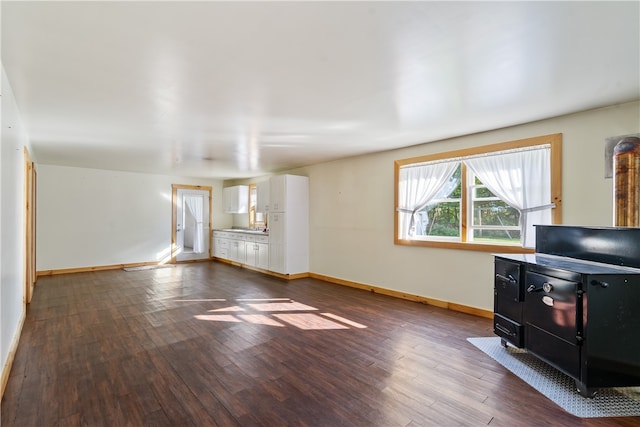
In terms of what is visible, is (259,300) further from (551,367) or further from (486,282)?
(551,367)

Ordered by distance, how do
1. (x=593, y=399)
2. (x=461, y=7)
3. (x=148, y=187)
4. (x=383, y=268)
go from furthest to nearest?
(x=148, y=187)
(x=383, y=268)
(x=593, y=399)
(x=461, y=7)

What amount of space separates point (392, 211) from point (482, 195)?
136cm

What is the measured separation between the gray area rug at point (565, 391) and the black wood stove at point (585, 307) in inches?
3.3

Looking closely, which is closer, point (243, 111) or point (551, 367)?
point (551, 367)

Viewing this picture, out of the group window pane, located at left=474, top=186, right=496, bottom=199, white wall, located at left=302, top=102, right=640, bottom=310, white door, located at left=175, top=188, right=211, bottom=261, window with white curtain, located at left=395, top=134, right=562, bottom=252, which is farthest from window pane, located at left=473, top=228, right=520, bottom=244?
white door, located at left=175, top=188, right=211, bottom=261

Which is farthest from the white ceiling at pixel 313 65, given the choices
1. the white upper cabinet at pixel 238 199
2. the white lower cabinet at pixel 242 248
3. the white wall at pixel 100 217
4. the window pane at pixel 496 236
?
the white upper cabinet at pixel 238 199

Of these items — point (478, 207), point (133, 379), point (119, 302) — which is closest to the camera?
point (133, 379)

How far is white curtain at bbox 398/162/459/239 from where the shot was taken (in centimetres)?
435

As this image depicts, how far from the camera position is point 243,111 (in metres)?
3.16

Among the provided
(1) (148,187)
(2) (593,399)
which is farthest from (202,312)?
(1) (148,187)

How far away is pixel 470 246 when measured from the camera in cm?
396

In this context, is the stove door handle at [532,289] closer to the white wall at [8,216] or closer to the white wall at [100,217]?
the white wall at [8,216]

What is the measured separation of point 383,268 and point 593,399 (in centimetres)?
305

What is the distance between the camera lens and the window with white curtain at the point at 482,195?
344 cm
